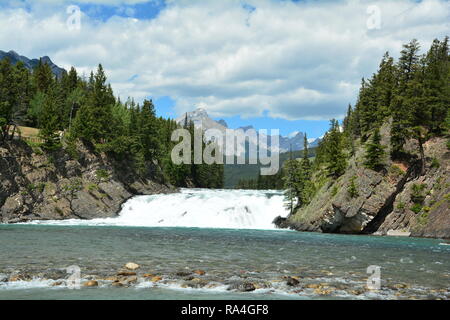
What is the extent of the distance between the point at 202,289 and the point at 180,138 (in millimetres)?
108491

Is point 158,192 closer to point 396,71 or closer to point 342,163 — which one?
point 342,163

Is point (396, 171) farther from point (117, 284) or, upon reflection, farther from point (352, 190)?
point (117, 284)

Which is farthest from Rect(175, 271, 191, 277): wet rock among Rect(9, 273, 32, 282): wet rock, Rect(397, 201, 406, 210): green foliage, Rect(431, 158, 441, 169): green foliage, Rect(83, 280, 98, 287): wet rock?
Rect(431, 158, 441, 169): green foliage

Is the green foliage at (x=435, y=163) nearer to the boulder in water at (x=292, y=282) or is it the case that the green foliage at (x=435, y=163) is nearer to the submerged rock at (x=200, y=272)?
the boulder in water at (x=292, y=282)

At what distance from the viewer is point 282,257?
26734 mm

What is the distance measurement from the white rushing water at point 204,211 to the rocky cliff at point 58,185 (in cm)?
384

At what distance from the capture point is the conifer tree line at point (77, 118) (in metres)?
68.4

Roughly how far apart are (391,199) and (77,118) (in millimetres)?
58490

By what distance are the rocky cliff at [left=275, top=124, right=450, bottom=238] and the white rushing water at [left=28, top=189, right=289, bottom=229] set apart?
9319 mm

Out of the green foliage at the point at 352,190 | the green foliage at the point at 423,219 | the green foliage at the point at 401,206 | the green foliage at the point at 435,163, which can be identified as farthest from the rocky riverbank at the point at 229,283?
the green foliage at the point at 435,163

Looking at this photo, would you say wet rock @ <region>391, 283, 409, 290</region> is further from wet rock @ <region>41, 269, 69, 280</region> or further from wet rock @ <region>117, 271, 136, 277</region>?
wet rock @ <region>41, 269, 69, 280</region>
